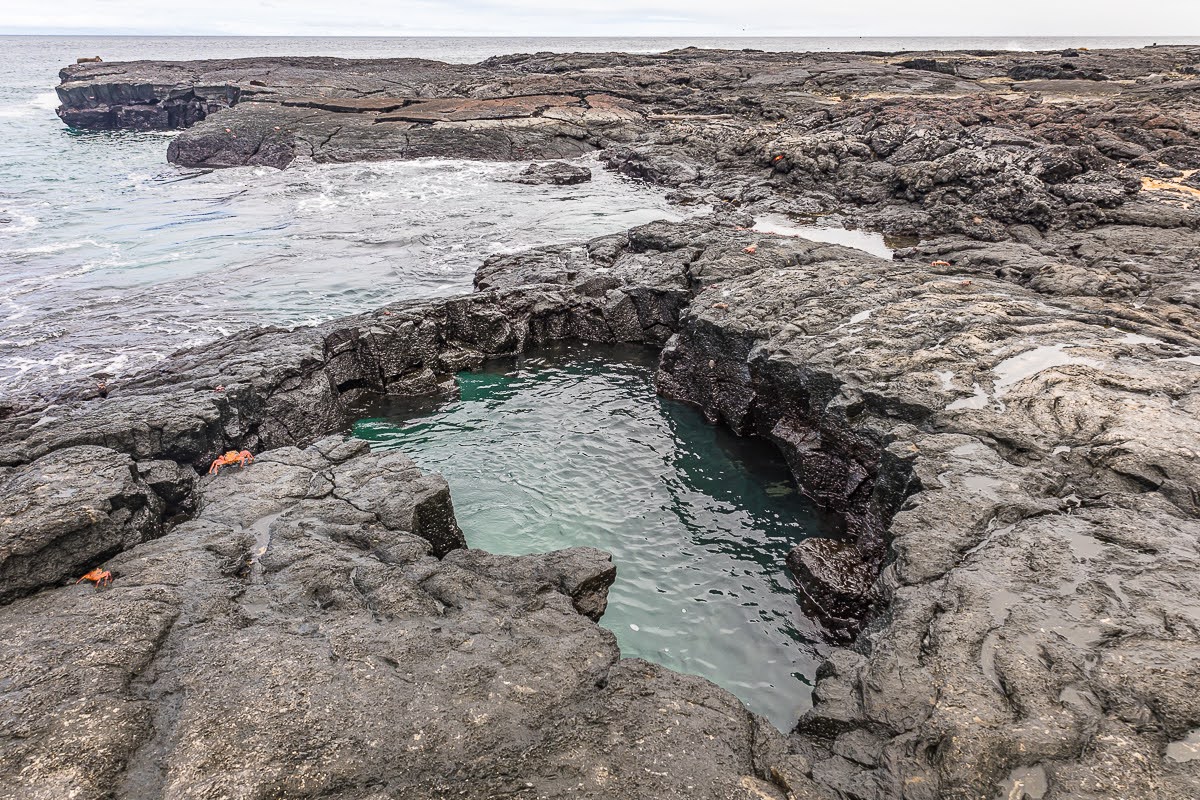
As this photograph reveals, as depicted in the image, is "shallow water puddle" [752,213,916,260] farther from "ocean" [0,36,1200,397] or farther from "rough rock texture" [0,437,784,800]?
"rough rock texture" [0,437,784,800]

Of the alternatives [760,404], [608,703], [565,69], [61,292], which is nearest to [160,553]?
[608,703]

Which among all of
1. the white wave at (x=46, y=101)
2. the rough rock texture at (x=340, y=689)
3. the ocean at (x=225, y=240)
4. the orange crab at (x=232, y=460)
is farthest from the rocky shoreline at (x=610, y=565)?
the white wave at (x=46, y=101)

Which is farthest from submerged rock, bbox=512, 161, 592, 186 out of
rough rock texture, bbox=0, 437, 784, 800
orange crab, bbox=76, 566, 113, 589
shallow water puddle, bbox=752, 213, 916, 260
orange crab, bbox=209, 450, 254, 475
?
orange crab, bbox=76, 566, 113, 589

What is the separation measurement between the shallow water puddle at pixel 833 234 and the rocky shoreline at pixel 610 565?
3881 millimetres

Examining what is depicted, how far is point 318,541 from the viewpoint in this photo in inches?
332

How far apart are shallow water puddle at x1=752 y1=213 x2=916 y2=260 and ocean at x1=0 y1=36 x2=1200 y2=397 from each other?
539 cm

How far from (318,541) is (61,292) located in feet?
64.7

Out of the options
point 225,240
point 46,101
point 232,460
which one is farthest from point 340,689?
point 46,101

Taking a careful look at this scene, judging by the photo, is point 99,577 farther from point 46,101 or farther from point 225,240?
point 46,101

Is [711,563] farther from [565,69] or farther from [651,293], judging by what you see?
[565,69]

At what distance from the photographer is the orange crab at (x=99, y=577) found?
24.6 feet

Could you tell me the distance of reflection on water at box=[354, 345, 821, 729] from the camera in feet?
30.5

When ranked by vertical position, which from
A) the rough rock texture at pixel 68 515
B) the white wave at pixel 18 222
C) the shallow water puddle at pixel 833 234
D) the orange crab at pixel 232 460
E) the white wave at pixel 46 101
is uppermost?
the white wave at pixel 46 101

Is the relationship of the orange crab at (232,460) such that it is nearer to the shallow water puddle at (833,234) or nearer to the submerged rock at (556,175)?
the shallow water puddle at (833,234)
